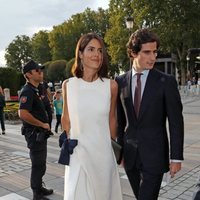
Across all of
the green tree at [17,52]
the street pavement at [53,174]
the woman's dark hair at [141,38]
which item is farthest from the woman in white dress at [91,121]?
the green tree at [17,52]

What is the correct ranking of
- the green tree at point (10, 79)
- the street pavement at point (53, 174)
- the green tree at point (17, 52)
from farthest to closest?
the green tree at point (17, 52) → the green tree at point (10, 79) → the street pavement at point (53, 174)

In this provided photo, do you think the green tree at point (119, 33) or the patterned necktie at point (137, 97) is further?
the green tree at point (119, 33)

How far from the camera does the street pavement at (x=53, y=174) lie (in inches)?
205

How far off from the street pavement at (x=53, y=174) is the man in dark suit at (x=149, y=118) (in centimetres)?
27

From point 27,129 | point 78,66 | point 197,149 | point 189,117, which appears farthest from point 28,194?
point 189,117

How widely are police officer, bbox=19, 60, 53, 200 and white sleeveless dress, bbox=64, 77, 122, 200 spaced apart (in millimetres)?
1624

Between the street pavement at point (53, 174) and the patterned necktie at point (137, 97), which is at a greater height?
the patterned necktie at point (137, 97)

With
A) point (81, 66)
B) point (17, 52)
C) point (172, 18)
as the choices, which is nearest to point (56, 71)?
point (172, 18)

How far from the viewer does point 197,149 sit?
8.01 meters

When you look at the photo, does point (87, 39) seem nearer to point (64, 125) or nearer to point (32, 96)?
point (64, 125)

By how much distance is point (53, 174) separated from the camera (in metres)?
6.46

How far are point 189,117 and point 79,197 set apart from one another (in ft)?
38.3

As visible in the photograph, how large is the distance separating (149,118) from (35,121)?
2.04 m

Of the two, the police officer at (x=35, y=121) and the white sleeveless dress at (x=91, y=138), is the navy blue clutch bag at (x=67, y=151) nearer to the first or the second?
the white sleeveless dress at (x=91, y=138)
